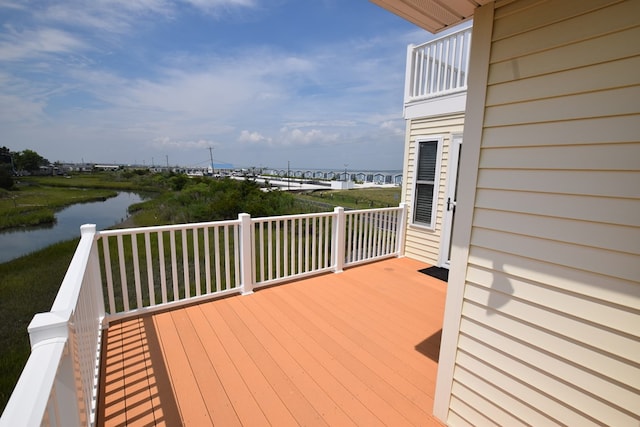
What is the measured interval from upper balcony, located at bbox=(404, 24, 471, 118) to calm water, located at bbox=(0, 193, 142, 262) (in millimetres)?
15723

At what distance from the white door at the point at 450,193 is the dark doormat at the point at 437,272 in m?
0.13

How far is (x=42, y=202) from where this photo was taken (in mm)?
20219

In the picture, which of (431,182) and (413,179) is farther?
(413,179)

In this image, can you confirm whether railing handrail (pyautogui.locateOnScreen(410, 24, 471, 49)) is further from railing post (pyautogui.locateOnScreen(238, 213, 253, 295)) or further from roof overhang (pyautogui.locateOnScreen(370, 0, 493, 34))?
railing post (pyautogui.locateOnScreen(238, 213, 253, 295))

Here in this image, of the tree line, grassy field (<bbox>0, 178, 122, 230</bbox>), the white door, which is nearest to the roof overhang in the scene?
the white door

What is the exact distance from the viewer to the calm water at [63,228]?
1280 centimetres

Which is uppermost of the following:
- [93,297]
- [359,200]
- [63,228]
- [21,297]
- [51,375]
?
[51,375]

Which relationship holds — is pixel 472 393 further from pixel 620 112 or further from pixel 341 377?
pixel 620 112

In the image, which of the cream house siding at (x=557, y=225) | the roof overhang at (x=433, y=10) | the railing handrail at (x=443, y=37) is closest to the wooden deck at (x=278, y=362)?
the cream house siding at (x=557, y=225)

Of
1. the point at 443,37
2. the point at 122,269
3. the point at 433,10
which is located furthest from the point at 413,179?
the point at 122,269

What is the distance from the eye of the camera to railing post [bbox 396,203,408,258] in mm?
4801

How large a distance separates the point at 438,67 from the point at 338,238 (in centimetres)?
305

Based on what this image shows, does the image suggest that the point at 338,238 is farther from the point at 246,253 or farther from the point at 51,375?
the point at 51,375

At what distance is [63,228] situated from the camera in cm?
1628
